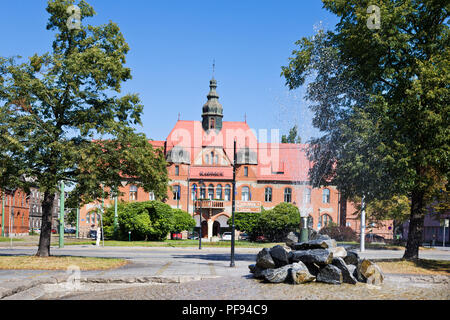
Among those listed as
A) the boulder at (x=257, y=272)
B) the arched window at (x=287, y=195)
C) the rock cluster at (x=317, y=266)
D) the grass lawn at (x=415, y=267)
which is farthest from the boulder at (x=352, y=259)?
the arched window at (x=287, y=195)

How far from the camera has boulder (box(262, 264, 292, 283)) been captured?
526 inches

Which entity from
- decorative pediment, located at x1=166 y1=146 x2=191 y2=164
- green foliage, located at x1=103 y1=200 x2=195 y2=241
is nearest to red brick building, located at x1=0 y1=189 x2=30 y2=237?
decorative pediment, located at x1=166 y1=146 x2=191 y2=164

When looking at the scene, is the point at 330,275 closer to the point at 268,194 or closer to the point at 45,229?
the point at 45,229

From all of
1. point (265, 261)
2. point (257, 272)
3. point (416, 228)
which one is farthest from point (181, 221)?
point (265, 261)

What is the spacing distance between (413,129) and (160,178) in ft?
35.8

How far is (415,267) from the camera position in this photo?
18.8 meters

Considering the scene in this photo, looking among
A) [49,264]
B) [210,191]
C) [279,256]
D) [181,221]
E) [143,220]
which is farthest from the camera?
[210,191]

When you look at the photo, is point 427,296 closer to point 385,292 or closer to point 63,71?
point 385,292

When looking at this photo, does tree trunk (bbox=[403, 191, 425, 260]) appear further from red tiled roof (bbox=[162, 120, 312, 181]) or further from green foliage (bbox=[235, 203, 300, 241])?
red tiled roof (bbox=[162, 120, 312, 181])

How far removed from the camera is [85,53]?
808 inches

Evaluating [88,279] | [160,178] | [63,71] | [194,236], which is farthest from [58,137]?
[194,236]

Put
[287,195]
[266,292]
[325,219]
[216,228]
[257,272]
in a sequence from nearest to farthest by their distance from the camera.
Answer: [266,292] < [257,272] < [325,219] < [287,195] < [216,228]

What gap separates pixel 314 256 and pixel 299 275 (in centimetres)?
84

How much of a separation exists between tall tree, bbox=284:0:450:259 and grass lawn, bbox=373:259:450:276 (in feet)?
3.77
